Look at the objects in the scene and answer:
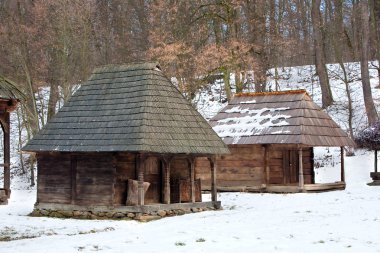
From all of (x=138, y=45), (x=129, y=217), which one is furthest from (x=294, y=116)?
(x=138, y=45)

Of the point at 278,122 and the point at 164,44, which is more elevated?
the point at 164,44

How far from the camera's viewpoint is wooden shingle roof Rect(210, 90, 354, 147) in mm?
23922

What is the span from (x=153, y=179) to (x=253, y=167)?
23.4 feet

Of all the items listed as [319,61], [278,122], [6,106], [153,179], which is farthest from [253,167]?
[319,61]

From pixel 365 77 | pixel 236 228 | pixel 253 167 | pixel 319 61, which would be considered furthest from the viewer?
pixel 319 61

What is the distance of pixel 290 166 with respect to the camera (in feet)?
83.9

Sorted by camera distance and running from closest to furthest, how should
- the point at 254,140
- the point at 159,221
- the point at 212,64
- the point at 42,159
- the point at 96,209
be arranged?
the point at 159,221
the point at 96,209
the point at 42,159
the point at 254,140
the point at 212,64

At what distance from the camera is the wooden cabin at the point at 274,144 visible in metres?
24.1

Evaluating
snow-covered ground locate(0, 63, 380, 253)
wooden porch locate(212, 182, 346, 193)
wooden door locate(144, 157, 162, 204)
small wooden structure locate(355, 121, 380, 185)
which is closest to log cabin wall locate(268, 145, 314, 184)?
wooden porch locate(212, 182, 346, 193)

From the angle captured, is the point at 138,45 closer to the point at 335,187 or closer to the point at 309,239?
the point at 335,187

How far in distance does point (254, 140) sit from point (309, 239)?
39.6 feet

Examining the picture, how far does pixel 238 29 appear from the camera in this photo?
1344 inches

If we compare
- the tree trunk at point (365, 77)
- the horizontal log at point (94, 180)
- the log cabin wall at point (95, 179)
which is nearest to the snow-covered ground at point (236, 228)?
the log cabin wall at point (95, 179)

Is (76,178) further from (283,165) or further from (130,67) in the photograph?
(283,165)
